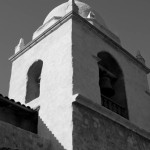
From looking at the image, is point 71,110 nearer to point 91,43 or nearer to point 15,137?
point 15,137

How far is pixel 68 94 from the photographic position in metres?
6.89

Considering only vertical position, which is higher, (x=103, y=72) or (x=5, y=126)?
(x=103, y=72)

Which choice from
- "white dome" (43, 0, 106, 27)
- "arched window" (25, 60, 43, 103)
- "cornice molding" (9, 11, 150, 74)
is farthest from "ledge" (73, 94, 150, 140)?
"white dome" (43, 0, 106, 27)

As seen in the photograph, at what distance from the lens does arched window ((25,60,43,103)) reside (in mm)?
8531

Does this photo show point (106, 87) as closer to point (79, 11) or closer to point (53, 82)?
point (53, 82)

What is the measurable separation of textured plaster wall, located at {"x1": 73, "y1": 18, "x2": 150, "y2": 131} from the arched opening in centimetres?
13

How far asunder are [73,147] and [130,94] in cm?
313

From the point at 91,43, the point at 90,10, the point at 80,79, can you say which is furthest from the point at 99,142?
the point at 90,10

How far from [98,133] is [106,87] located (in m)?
1.79

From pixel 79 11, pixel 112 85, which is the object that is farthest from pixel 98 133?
pixel 79 11

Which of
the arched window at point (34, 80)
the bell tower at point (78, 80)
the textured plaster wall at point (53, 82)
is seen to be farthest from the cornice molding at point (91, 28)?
the arched window at point (34, 80)

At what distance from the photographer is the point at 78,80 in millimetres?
7238

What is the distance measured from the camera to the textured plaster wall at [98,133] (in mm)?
6445

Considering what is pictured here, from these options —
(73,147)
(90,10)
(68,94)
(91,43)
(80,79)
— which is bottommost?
(73,147)
